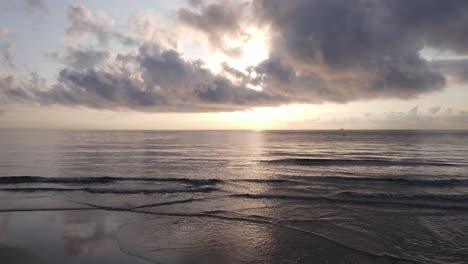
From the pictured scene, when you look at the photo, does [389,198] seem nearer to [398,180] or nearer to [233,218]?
[398,180]

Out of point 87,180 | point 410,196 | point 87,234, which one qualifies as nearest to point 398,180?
point 410,196

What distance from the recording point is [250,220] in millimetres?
12031

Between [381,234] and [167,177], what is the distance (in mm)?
16774

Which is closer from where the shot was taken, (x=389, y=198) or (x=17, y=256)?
(x=17, y=256)

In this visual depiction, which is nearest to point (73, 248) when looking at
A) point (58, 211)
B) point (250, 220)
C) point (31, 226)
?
point (31, 226)

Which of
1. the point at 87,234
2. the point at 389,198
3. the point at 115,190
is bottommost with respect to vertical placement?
the point at 389,198

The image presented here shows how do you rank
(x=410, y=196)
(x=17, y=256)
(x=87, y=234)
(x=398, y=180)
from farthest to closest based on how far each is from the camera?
(x=398, y=180)
(x=410, y=196)
(x=87, y=234)
(x=17, y=256)

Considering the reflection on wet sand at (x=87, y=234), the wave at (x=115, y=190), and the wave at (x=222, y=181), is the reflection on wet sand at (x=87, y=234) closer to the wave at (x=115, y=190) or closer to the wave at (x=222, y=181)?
the wave at (x=115, y=190)

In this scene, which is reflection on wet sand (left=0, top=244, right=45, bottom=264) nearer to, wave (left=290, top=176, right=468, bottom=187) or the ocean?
the ocean

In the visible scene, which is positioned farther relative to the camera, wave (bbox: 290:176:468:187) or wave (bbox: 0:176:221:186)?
wave (bbox: 0:176:221:186)

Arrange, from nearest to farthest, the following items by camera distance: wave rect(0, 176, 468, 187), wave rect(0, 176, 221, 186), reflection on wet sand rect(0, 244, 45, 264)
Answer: reflection on wet sand rect(0, 244, 45, 264), wave rect(0, 176, 468, 187), wave rect(0, 176, 221, 186)

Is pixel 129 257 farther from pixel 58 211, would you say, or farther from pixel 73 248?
pixel 58 211

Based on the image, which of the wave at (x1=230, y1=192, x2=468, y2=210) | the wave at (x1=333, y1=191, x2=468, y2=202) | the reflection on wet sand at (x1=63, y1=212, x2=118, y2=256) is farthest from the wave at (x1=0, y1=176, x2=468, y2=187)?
the reflection on wet sand at (x1=63, y1=212, x2=118, y2=256)

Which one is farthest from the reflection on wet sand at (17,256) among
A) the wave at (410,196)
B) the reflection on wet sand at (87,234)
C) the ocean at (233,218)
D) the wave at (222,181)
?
the wave at (410,196)
